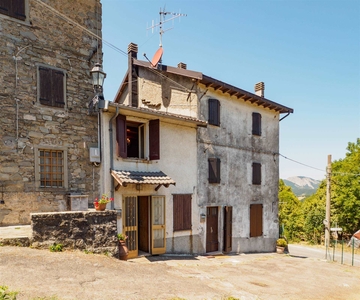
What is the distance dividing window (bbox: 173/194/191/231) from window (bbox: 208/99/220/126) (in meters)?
3.86

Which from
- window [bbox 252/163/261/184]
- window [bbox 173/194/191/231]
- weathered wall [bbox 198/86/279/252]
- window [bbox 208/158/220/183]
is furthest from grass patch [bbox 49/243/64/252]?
window [bbox 252/163/261/184]

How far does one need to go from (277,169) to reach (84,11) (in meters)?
13.4

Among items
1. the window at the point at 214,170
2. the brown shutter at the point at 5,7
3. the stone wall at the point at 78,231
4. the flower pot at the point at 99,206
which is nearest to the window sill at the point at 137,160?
the flower pot at the point at 99,206

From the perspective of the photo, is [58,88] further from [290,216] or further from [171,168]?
[290,216]

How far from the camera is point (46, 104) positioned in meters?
8.62

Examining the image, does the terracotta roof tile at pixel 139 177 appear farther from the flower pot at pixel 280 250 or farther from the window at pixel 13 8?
the flower pot at pixel 280 250

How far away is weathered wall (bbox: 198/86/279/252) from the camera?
12711mm

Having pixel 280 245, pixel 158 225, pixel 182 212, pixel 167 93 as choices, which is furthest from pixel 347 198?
pixel 158 225

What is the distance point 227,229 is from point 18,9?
12246 millimetres

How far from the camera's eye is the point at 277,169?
16.6 m

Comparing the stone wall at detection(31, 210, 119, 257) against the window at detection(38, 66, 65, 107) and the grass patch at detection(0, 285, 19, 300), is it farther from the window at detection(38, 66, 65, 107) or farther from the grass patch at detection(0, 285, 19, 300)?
the window at detection(38, 66, 65, 107)

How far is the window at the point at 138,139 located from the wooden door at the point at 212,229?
4.39m

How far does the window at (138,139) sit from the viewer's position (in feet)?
31.3

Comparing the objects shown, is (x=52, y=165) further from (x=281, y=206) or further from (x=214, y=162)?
(x=281, y=206)
